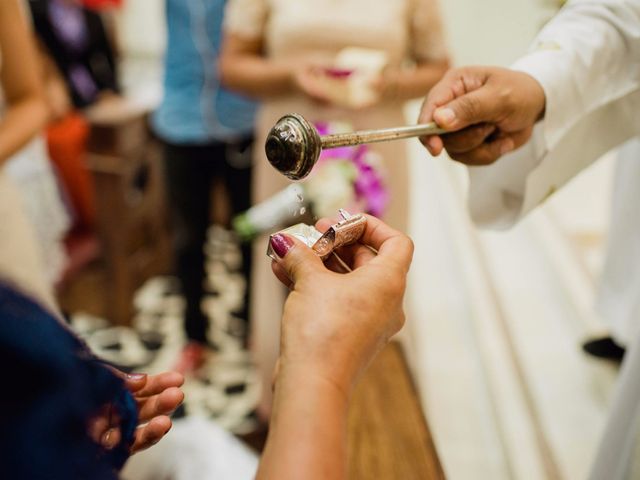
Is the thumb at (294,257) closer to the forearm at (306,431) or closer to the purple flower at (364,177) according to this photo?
the forearm at (306,431)

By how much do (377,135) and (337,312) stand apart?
7.2 inches

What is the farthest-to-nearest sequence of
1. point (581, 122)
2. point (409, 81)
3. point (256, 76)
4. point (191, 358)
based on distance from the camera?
1. point (191, 358)
2. point (256, 76)
3. point (409, 81)
4. point (581, 122)

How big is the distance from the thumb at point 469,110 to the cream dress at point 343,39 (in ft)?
1.44

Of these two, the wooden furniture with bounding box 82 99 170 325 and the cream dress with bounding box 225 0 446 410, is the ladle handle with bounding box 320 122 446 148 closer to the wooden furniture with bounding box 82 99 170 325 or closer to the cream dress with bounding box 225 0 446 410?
the cream dress with bounding box 225 0 446 410

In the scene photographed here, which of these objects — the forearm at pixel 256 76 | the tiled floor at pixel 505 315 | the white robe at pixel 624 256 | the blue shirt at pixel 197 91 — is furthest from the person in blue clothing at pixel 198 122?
the white robe at pixel 624 256

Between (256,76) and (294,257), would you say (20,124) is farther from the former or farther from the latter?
(294,257)

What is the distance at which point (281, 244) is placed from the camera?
0.36m

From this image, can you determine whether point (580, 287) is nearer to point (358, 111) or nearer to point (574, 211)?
point (574, 211)

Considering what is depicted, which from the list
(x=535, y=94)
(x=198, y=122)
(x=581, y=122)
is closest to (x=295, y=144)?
(x=535, y=94)

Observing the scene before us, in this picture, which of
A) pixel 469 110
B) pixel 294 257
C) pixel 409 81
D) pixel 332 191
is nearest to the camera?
pixel 294 257

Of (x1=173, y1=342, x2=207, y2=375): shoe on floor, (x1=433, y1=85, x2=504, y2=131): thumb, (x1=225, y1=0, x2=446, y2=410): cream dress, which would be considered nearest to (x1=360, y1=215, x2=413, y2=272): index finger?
(x1=433, y1=85, x2=504, y2=131): thumb

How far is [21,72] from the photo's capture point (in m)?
0.97

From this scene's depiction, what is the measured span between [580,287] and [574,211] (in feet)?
1.71

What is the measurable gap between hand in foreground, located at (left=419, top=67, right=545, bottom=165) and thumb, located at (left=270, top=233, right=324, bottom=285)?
208 millimetres
